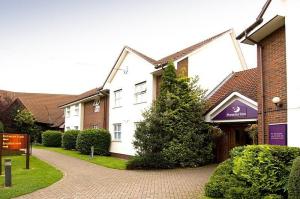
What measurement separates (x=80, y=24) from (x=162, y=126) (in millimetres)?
6619

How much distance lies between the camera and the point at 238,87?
20.2 metres

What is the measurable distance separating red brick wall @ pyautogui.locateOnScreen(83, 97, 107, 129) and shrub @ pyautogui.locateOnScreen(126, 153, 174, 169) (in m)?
12.8

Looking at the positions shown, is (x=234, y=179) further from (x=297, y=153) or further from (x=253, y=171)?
(x=297, y=153)

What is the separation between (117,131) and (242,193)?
19705 millimetres

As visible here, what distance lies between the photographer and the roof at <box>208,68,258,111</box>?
1845 centimetres

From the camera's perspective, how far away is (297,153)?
9430 mm

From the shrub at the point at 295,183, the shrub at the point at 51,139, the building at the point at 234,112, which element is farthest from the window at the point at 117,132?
the shrub at the point at 295,183

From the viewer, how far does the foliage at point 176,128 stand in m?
19.2

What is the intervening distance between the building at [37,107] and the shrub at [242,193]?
36.8 metres

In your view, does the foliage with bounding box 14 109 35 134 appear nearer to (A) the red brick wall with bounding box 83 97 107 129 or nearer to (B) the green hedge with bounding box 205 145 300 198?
(A) the red brick wall with bounding box 83 97 107 129

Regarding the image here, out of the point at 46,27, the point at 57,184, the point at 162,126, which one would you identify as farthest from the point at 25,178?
the point at 162,126

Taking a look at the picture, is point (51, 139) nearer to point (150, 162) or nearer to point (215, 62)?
point (215, 62)

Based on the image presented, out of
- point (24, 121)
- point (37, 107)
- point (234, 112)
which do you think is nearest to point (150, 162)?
point (234, 112)

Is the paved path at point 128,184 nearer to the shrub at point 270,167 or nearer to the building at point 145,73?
the shrub at point 270,167
